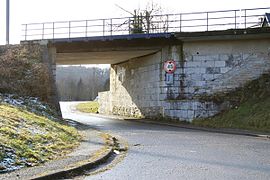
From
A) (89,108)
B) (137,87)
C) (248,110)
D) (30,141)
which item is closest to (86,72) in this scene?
(89,108)

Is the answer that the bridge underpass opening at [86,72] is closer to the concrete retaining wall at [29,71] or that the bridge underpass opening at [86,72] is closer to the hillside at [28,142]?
the concrete retaining wall at [29,71]

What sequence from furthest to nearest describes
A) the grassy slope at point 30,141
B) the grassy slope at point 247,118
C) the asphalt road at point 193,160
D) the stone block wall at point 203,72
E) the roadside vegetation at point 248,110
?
the stone block wall at point 203,72, the roadside vegetation at point 248,110, the grassy slope at point 247,118, the grassy slope at point 30,141, the asphalt road at point 193,160

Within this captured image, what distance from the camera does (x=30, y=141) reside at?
33.8ft

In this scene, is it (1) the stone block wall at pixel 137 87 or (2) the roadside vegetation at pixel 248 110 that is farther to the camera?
(1) the stone block wall at pixel 137 87

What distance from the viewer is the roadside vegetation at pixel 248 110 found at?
1856cm

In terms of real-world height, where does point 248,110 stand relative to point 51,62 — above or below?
below

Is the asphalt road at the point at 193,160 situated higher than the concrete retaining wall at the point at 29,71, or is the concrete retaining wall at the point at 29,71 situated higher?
the concrete retaining wall at the point at 29,71

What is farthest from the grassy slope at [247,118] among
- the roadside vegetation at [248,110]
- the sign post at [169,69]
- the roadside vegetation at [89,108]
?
the roadside vegetation at [89,108]

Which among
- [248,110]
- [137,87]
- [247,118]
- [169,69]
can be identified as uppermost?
[169,69]

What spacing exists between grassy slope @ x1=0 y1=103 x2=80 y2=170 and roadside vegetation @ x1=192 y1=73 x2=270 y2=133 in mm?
9222

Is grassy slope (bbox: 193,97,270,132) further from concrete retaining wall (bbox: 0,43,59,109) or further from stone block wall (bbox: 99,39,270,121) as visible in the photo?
concrete retaining wall (bbox: 0,43,59,109)

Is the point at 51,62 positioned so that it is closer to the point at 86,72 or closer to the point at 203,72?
the point at 203,72

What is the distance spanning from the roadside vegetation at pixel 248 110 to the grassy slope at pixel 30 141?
9.22 m

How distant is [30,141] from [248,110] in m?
13.2
